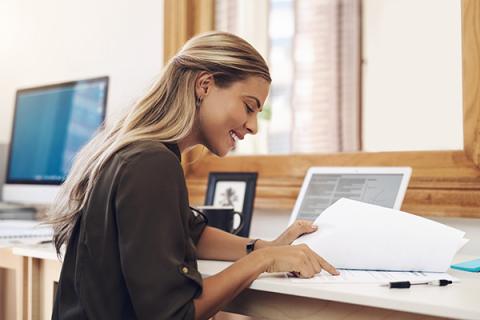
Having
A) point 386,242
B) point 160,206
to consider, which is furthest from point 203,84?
point 386,242

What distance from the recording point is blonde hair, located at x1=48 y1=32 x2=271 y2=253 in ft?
3.39

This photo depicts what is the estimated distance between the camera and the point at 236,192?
5.16 ft

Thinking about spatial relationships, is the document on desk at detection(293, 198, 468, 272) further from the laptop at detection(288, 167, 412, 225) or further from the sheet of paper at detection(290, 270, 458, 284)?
the laptop at detection(288, 167, 412, 225)

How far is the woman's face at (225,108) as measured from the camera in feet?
3.52

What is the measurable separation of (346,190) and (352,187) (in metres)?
0.02

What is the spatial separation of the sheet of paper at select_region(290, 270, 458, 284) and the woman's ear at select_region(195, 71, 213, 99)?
361 mm

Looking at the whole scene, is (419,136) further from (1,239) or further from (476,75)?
(1,239)

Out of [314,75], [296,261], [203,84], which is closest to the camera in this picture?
[296,261]

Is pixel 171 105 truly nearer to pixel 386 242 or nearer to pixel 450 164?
pixel 386 242

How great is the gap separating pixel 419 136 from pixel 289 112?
821 mm

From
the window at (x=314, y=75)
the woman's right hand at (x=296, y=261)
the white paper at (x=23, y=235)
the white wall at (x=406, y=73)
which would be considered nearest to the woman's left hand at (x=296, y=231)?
the woman's right hand at (x=296, y=261)

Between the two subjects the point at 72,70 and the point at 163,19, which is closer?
the point at 163,19

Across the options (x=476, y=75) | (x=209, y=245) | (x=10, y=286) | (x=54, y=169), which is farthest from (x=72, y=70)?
(x=476, y=75)

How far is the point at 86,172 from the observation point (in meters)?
1.05
